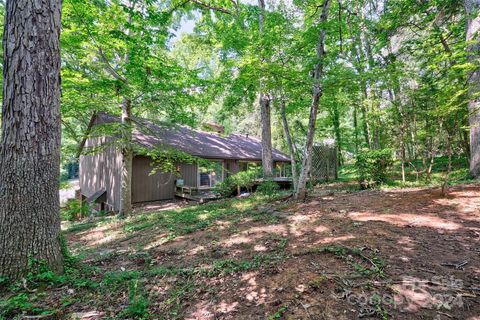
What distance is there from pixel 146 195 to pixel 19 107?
9575 millimetres

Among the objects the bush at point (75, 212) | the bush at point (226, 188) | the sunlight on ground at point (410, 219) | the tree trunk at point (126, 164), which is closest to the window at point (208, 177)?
the bush at point (226, 188)

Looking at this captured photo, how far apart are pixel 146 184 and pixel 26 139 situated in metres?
9.40

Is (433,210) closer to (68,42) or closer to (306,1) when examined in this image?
(306,1)

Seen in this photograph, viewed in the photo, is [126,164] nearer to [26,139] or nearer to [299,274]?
[26,139]

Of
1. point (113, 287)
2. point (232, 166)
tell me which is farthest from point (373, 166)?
point (232, 166)

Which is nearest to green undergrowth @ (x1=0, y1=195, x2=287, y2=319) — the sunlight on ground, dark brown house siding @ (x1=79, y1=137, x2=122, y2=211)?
the sunlight on ground

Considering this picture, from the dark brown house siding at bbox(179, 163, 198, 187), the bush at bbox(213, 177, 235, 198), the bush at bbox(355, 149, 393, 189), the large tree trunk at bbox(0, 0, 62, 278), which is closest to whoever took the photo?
the large tree trunk at bbox(0, 0, 62, 278)

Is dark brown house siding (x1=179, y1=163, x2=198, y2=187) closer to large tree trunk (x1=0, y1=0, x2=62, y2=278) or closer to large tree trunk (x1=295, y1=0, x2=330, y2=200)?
large tree trunk (x1=295, y1=0, x2=330, y2=200)

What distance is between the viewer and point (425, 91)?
24.7 ft

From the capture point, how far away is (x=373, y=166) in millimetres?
7875

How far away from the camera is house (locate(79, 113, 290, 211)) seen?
11125 millimetres

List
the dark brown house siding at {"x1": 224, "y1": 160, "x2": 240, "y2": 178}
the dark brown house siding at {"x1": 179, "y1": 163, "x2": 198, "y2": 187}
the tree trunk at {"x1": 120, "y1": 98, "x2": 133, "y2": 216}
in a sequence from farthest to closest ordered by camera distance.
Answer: the dark brown house siding at {"x1": 224, "y1": 160, "x2": 240, "y2": 178} < the dark brown house siding at {"x1": 179, "y1": 163, "x2": 198, "y2": 187} < the tree trunk at {"x1": 120, "y1": 98, "x2": 133, "y2": 216}

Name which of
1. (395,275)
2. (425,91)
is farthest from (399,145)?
(395,275)

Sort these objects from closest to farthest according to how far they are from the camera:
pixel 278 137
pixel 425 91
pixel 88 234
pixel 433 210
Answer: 1. pixel 433 210
2. pixel 88 234
3. pixel 425 91
4. pixel 278 137
